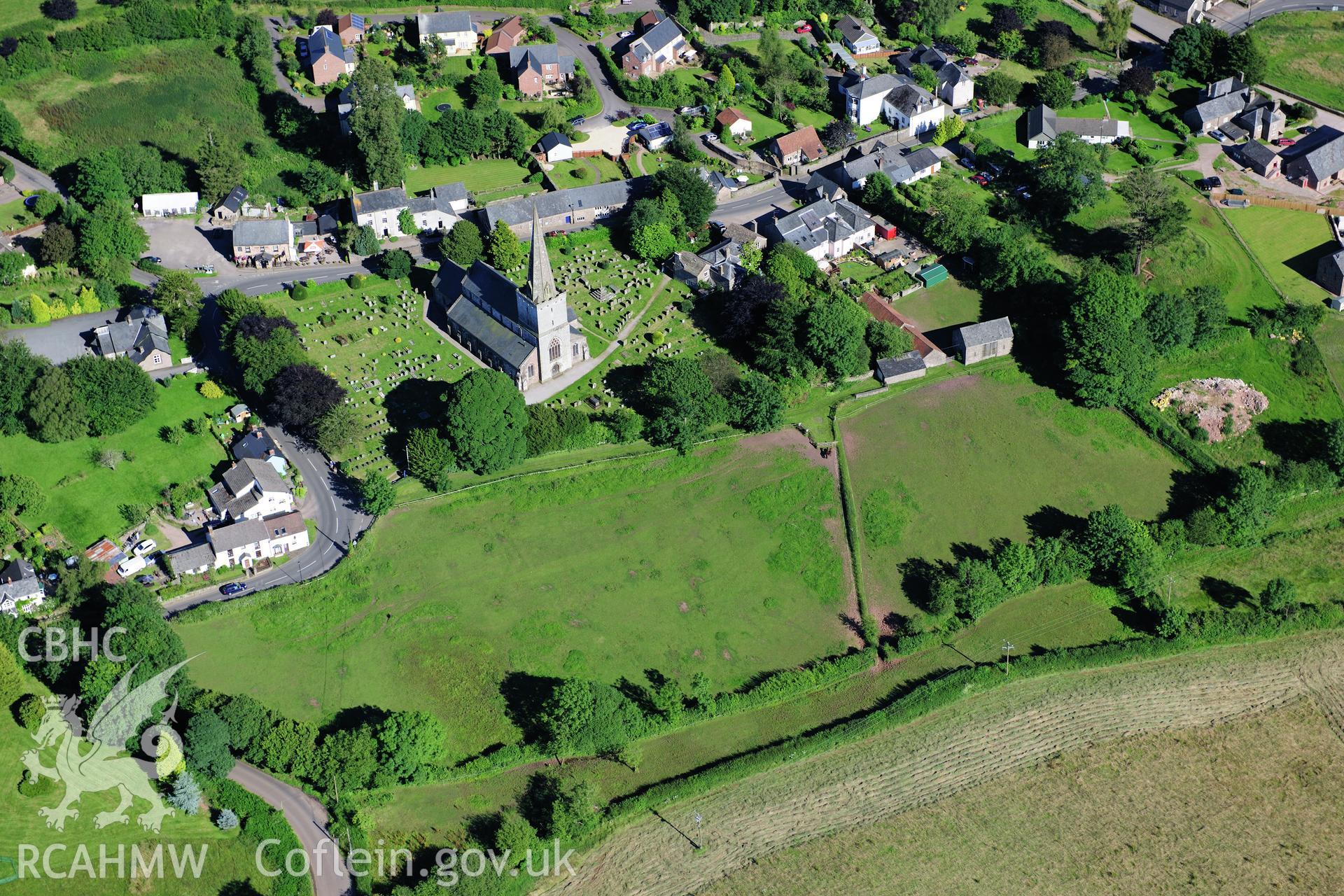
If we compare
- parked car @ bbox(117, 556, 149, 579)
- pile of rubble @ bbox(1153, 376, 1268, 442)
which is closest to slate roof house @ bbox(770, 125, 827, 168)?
pile of rubble @ bbox(1153, 376, 1268, 442)

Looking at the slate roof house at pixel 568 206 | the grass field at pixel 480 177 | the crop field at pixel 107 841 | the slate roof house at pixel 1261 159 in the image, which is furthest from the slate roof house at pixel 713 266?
the crop field at pixel 107 841

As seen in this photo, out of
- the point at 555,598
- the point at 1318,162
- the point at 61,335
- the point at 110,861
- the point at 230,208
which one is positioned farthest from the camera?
the point at 1318,162

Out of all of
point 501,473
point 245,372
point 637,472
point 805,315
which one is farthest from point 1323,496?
point 245,372

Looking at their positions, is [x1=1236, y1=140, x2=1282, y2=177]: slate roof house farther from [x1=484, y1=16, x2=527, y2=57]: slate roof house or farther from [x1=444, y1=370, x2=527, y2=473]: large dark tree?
[x1=444, y1=370, x2=527, y2=473]: large dark tree

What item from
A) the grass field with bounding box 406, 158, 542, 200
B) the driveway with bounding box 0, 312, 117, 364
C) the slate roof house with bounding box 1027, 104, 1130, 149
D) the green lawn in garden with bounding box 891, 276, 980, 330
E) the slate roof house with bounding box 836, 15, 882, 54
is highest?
the slate roof house with bounding box 836, 15, 882, 54

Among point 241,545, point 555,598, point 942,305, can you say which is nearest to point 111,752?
point 241,545

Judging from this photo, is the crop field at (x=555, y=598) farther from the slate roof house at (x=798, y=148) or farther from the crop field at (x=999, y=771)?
the slate roof house at (x=798, y=148)

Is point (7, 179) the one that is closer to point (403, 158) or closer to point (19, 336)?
point (19, 336)

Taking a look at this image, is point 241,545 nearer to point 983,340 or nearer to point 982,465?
point 982,465
